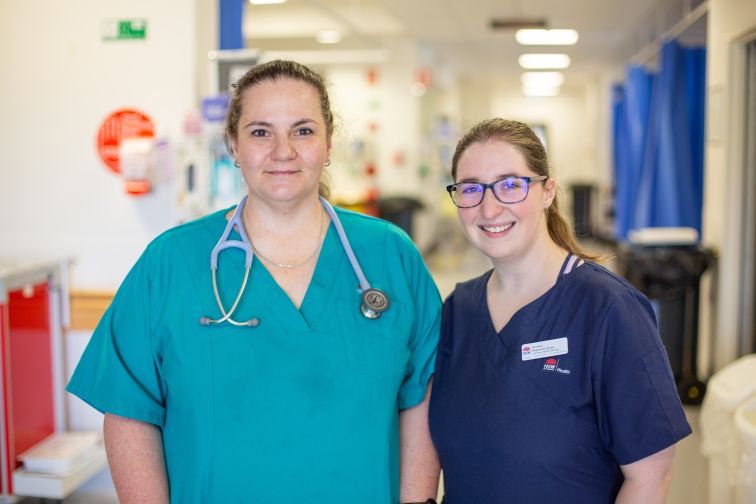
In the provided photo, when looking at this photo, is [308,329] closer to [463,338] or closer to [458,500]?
[463,338]

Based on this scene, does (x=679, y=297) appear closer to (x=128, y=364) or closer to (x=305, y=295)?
(x=305, y=295)

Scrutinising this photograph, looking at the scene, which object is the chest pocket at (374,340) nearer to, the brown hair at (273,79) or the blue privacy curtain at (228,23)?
the brown hair at (273,79)

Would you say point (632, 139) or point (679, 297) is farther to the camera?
point (632, 139)

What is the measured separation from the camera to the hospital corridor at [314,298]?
1451 mm

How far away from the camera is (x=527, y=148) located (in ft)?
5.06

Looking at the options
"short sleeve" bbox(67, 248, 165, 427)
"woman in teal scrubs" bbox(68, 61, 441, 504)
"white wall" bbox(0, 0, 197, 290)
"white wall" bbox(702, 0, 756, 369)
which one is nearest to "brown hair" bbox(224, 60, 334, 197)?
"woman in teal scrubs" bbox(68, 61, 441, 504)

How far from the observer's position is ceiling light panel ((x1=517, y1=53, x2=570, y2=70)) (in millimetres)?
10664

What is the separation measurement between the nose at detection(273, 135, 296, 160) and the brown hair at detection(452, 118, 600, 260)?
38 cm

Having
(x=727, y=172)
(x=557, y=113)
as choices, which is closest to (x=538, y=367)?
(x=727, y=172)

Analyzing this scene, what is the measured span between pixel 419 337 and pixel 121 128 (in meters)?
2.13

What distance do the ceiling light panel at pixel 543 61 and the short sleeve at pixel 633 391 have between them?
9676 mm

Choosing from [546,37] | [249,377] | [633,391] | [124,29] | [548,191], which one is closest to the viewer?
[633,391]

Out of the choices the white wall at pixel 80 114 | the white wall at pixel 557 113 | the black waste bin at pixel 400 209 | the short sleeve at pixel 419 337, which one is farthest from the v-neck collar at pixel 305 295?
the white wall at pixel 557 113

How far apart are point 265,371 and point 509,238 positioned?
55cm
